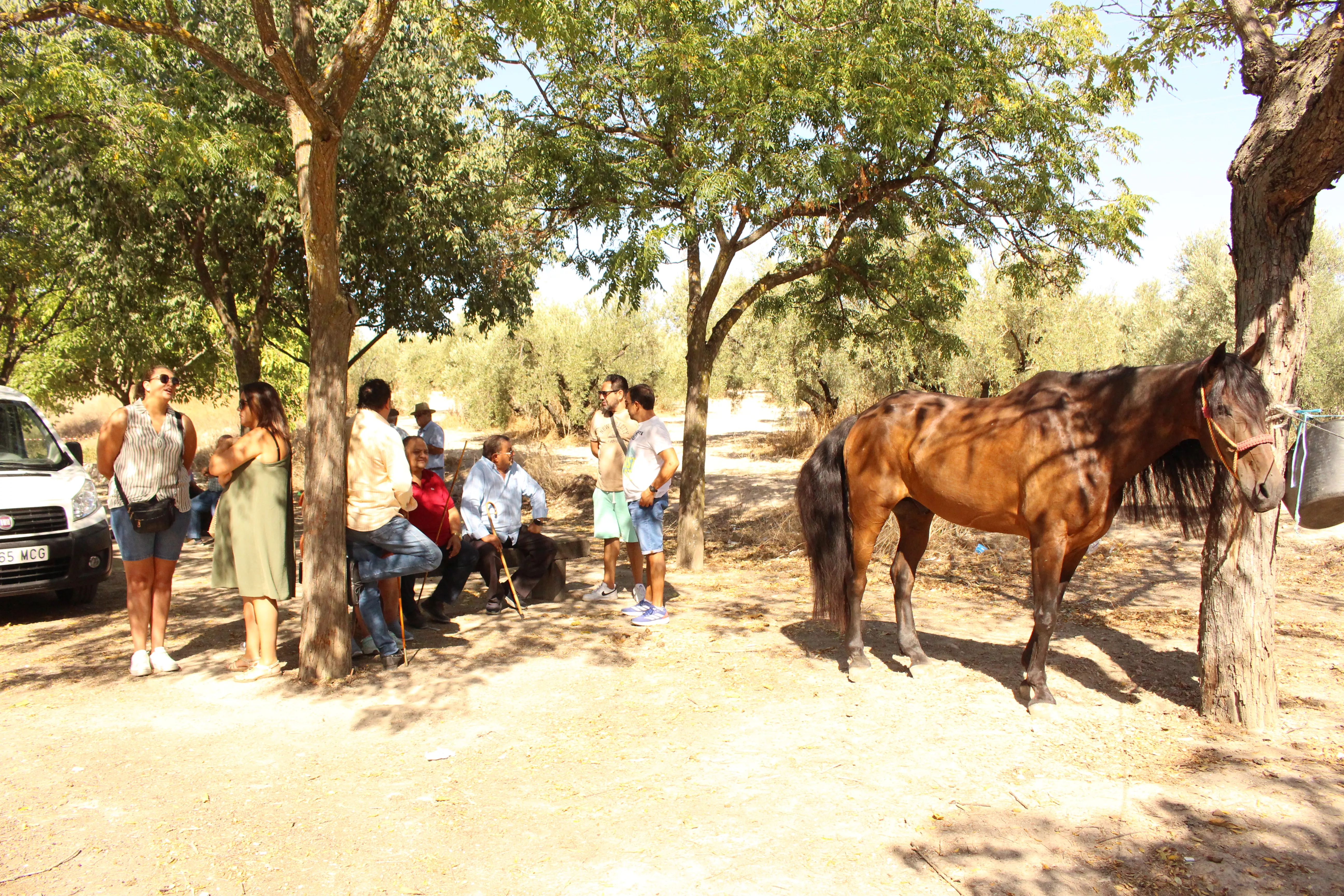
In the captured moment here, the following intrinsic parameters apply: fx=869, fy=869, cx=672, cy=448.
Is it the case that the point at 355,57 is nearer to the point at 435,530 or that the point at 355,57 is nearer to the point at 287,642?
the point at 435,530

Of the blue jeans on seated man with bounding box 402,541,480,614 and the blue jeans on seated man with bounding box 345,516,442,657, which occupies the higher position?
the blue jeans on seated man with bounding box 345,516,442,657

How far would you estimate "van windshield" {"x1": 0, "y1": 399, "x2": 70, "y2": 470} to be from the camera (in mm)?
7738

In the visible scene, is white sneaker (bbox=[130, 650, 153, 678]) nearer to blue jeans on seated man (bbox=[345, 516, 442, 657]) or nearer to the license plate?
blue jeans on seated man (bbox=[345, 516, 442, 657])

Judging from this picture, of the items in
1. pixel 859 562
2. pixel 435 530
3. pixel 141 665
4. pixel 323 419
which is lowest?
pixel 141 665

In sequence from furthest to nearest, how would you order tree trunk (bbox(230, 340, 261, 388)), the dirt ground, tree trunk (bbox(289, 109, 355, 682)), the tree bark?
tree trunk (bbox(230, 340, 261, 388)) < tree trunk (bbox(289, 109, 355, 682)) < the tree bark < the dirt ground

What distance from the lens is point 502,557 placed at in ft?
24.3

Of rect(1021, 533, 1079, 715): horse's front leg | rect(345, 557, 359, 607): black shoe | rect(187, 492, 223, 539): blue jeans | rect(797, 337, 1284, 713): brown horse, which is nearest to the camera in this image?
rect(797, 337, 1284, 713): brown horse

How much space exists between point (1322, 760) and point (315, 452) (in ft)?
→ 18.8

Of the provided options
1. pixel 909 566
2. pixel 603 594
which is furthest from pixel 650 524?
pixel 909 566

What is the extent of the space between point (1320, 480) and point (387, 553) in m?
5.53

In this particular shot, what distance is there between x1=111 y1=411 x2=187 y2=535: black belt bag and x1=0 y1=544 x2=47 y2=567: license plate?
197 cm

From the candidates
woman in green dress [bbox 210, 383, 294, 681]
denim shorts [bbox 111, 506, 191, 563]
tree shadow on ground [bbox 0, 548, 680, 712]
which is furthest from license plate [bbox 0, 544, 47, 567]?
woman in green dress [bbox 210, 383, 294, 681]

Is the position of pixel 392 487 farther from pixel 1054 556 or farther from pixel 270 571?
pixel 1054 556

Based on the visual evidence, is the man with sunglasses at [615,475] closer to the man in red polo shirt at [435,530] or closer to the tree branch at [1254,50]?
the man in red polo shirt at [435,530]
